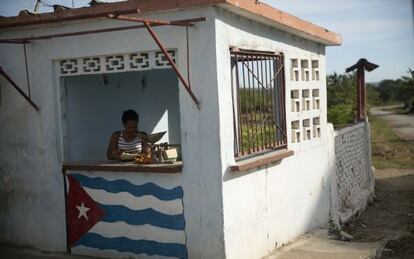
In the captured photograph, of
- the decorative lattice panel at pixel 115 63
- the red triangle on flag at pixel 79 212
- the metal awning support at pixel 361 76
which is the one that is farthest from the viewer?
the metal awning support at pixel 361 76

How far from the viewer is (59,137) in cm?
574

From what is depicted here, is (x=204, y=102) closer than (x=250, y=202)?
Yes

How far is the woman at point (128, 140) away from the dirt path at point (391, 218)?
350 centimetres

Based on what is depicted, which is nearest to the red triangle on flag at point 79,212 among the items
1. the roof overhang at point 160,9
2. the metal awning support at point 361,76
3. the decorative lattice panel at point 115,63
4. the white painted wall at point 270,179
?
the decorative lattice panel at point 115,63

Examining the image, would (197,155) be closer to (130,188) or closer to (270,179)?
(130,188)

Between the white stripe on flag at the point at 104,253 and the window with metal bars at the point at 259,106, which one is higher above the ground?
the window with metal bars at the point at 259,106

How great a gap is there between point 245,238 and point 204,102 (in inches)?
59.9

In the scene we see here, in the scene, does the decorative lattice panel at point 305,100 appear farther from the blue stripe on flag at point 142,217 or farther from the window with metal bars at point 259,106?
the blue stripe on flag at point 142,217

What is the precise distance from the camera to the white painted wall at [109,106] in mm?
6004

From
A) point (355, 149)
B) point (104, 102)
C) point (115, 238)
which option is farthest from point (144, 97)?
point (355, 149)

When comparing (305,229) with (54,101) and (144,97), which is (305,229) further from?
(54,101)

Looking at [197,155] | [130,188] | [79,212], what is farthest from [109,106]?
[197,155]

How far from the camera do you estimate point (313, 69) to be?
7.75 metres

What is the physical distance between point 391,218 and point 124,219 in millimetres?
6138
